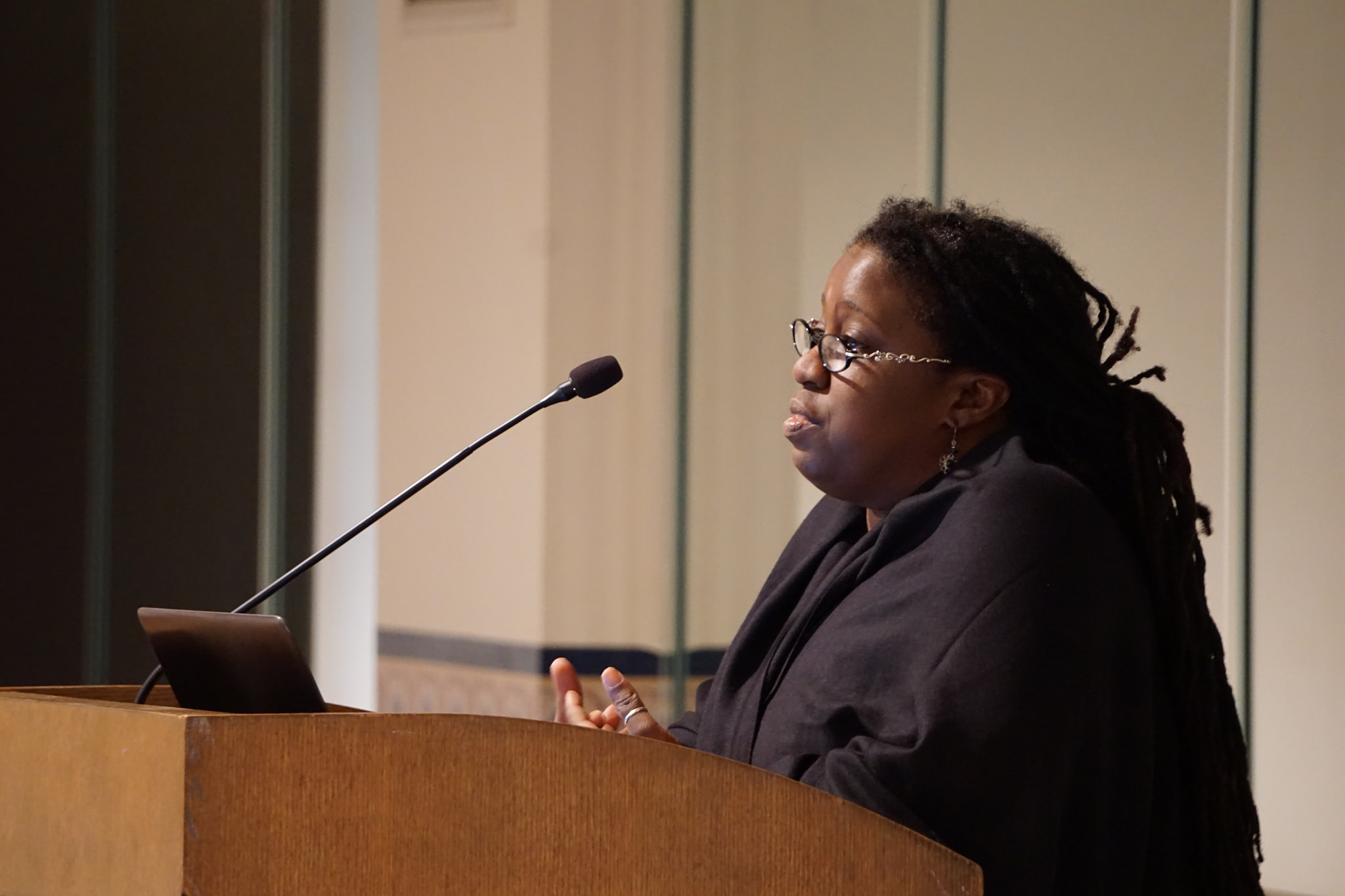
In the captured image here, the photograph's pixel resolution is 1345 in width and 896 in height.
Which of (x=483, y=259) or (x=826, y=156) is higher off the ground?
(x=826, y=156)

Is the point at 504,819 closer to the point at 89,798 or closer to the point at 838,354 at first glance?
the point at 89,798

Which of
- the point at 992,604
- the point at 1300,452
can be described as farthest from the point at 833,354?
the point at 1300,452

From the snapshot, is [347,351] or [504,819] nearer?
[504,819]

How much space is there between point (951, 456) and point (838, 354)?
19cm

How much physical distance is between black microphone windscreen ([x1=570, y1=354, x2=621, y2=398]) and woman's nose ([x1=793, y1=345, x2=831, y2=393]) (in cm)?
23

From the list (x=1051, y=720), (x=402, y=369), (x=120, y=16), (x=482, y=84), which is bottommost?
(x=1051, y=720)

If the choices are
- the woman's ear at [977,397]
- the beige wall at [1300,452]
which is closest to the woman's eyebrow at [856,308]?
the woman's ear at [977,397]

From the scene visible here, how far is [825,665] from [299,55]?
3.80 m

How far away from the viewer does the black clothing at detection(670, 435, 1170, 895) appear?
4.21ft

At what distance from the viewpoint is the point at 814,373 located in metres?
1.67

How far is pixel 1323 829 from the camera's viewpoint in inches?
112

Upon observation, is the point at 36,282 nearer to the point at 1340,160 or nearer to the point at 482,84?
the point at 482,84

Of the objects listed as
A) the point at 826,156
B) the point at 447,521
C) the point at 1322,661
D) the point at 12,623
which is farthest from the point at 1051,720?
the point at 12,623

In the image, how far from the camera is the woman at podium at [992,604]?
1.31m
